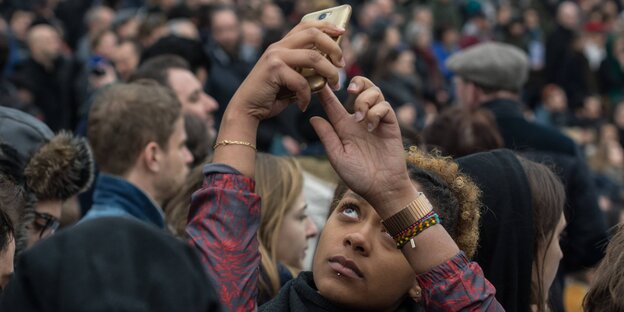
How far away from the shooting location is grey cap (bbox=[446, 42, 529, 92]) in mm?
6410

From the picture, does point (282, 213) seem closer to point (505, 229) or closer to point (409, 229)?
point (505, 229)

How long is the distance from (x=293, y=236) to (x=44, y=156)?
3.46ft

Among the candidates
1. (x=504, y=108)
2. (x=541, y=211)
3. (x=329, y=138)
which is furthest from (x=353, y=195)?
(x=504, y=108)

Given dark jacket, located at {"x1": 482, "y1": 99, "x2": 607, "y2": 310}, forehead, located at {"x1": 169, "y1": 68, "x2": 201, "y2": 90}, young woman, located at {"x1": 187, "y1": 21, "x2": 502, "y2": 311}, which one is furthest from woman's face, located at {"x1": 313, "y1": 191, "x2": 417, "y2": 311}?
forehead, located at {"x1": 169, "y1": 68, "x2": 201, "y2": 90}

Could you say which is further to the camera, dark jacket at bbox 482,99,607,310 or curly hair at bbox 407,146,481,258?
dark jacket at bbox 482,99,607,310

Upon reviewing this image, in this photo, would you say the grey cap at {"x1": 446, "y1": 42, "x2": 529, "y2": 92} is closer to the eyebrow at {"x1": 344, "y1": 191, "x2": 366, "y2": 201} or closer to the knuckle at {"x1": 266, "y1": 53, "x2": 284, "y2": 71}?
the eyebrow at {"x1": 344, "y1": 191, "x2": 366, "y2": 201}

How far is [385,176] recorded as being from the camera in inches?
98.9

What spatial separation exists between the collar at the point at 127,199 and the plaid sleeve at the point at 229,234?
1980mm

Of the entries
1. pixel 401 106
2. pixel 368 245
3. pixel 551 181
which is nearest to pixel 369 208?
pixel 368 245

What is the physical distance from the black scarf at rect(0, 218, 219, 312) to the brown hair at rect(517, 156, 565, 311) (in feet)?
5.85

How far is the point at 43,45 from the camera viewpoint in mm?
10875

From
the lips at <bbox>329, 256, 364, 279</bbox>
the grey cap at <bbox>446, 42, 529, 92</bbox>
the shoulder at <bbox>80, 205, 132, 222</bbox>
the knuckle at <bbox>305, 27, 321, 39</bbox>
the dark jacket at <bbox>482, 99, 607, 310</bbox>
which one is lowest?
the dark jacket at <bbox>482, 99, 607, 310</bbox>

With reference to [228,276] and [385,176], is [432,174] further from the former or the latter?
[228,276]

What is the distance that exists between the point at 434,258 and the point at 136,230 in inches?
35.0
